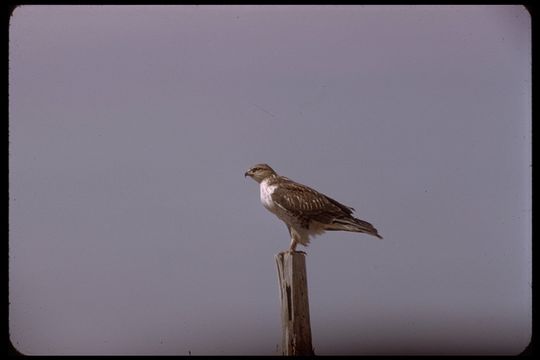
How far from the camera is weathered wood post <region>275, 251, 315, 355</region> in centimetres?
610

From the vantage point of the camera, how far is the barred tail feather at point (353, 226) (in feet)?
27.1

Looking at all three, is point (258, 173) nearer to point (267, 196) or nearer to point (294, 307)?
point (267, 196)

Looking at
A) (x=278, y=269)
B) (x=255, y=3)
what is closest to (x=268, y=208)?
(x=278, y=269)

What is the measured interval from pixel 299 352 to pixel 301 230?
3.08 meters

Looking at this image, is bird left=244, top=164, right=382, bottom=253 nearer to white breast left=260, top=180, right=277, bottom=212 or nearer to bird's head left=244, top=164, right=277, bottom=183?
white breast left=260, top=180, right=277, bottom=212

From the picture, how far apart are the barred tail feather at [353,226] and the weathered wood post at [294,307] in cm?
196

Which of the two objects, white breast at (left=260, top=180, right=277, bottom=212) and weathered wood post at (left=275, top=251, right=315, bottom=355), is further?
white breast at (left=260, top=180, right=277, bottom=212)

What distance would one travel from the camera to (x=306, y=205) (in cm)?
893

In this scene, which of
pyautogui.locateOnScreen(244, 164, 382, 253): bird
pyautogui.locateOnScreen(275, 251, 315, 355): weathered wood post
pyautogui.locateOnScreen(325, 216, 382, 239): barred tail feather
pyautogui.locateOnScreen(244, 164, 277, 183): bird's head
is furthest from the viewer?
pyautogui.locateOnScreen(244, 164, 277, 183): bird's head

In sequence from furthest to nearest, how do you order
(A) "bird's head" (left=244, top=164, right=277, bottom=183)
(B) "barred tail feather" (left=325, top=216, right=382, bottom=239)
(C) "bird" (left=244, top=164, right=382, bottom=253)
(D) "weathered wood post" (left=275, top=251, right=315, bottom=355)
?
1. (A) "bird's head" (left=244, top=164, right=277, bottom=183)
2. (C) "bird" (left=244, top=164, right=382, bottom=253)
3. (B) "barred tail feather" (left=325, top=216, right=382, bottom=239)
4. (D) "weathered wood post" (left=275, top=251, right=315, bottom=355)

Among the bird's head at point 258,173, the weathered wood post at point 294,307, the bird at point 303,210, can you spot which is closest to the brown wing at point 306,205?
the bird at point 303,210

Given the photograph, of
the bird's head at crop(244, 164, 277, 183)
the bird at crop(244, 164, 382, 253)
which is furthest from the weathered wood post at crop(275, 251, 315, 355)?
the bird's head at crop(244, 164, 277, 183)

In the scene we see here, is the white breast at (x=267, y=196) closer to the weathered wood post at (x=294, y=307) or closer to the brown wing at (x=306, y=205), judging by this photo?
the brown wing at (x=306, y=205)

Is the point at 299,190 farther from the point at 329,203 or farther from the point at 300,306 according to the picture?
the point at 300,306
